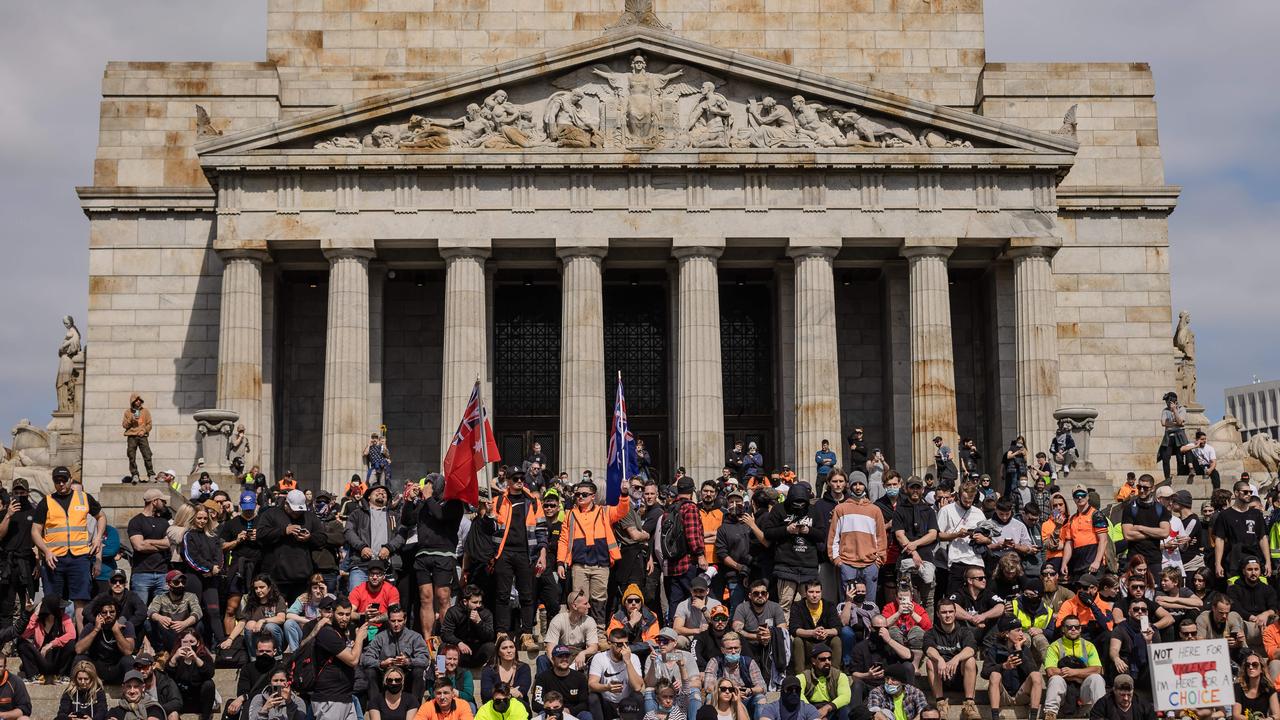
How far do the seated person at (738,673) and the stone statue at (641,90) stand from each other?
24.0 m

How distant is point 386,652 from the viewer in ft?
72.8

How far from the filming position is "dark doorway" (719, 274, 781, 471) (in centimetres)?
4859

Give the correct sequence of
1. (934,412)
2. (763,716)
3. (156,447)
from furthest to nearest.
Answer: (156,447), (934,412), (763,716)

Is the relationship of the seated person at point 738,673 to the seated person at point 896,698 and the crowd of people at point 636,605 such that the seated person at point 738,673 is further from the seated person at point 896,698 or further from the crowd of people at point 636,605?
the seated person at point 896,698

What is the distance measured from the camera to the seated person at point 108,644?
23141 mm

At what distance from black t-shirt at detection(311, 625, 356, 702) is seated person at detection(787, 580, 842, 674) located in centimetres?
588

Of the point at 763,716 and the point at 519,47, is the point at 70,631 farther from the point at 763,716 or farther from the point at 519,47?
the point at 519,47

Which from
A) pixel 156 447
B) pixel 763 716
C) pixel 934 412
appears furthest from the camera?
pixel 156 447

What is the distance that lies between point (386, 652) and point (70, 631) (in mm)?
4984

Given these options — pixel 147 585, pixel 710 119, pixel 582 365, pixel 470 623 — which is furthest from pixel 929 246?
pixel 147 585

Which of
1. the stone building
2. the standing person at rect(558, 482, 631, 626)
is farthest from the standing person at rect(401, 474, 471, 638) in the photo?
the stone building

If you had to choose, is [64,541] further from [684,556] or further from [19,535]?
[684,556]

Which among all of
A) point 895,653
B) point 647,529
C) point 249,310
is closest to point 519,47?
point 249,310

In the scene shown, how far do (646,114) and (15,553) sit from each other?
22.7 meters
